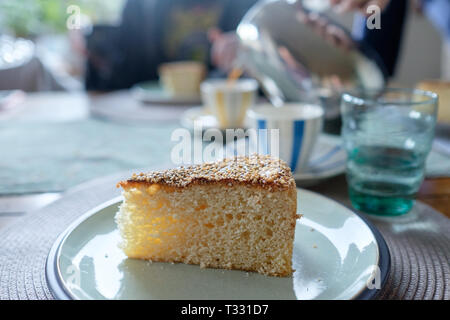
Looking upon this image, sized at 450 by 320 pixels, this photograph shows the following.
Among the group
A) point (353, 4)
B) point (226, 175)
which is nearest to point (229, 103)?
point (353, 4)

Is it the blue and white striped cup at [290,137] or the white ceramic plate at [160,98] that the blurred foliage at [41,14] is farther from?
the blue and white striped cup at [290,137]

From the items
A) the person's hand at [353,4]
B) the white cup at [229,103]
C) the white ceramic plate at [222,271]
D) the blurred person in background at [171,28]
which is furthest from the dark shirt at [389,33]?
the white ceramic plate at [222,271]

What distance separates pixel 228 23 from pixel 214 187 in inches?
86.5

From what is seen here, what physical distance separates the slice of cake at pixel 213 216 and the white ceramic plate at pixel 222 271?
1.1 inches

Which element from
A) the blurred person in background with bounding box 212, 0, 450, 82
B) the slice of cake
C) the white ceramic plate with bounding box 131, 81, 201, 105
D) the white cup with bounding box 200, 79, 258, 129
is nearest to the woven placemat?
the slice of cake

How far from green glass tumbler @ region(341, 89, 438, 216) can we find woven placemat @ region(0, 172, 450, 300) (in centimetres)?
5

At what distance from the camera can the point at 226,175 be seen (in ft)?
2.21

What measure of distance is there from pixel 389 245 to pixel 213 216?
309mm

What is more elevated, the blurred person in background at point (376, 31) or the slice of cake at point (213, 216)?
the blurred person in background at point (376, 31)

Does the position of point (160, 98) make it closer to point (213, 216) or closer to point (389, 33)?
point (213, 216)

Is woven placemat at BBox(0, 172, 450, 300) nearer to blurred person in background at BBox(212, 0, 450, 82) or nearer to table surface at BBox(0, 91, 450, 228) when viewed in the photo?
table surface at BBox(0, 91, 450, 228)

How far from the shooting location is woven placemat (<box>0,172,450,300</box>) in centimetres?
57

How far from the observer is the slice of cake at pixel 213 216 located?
2.17 ft

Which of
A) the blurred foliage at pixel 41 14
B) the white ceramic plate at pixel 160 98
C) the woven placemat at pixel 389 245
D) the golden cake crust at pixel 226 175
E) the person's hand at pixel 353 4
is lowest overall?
the woven placemat at pixel 389 245
